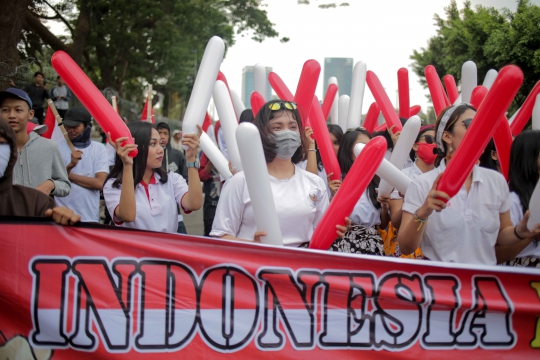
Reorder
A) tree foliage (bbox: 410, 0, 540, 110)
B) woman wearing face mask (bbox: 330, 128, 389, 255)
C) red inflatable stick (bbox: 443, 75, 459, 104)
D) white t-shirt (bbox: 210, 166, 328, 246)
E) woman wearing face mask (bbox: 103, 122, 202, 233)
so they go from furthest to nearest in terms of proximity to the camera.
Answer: tree foliage (bbox: 410, 0, 540, 110), red inflatable stick (bbox: 443, 75, 459, 104), woman wearing face mask (bbox: 330, 128, 389, 255), woman wearing face mask (bbox: 103, 122, 202, 233), white t-shirt (bbox: 210, 166, 328, 246)

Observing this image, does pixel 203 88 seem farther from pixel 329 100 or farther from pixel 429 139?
pixel 329 100

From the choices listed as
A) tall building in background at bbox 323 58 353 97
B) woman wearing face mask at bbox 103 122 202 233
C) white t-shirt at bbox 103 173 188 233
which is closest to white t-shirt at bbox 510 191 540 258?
woman wearing face mask at bbox 103 122 202 233

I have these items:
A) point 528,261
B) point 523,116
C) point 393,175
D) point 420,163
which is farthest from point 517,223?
point 523,116

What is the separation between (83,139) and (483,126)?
3839mm

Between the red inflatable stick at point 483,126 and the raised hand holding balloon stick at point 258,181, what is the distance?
800 mm

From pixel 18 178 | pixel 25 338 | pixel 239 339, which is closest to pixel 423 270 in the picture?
pixel 239 339

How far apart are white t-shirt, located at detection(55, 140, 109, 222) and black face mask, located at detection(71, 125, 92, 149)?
1.7 inches

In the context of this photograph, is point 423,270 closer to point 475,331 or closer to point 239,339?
point 475,331

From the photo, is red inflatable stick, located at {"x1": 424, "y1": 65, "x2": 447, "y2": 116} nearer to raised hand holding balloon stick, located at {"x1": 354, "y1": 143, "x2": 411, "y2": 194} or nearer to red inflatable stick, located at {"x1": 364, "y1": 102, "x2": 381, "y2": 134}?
red inflatable stick, located at {"x1": 364, "y1": 102, "x2": 381, "y2": 134}

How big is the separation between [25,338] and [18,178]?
1664 millimetres

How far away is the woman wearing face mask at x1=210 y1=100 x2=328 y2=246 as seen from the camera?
309 cm

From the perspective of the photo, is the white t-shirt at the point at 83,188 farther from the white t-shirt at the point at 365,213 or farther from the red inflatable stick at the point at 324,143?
the white t-shirt at the point at 365,213

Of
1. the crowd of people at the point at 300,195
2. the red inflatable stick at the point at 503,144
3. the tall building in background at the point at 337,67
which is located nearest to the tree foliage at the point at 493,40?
the tall building in background at the point at 337,67

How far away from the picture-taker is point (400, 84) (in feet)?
19.1
